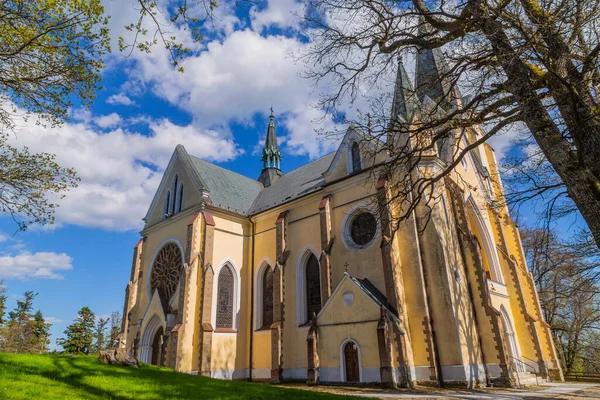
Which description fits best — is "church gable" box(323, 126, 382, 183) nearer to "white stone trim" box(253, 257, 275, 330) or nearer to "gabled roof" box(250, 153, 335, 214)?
"gabled roof" box(250, 153, 335, 214)

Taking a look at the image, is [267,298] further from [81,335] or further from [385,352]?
[81,335]

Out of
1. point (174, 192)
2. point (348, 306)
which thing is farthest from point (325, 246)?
point (174, 192)

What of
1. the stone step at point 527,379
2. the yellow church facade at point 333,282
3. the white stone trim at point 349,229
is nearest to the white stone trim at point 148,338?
the yellow church facade at point 333,282

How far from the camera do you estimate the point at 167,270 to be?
72.6ft

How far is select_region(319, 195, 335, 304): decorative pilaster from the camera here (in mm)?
17031

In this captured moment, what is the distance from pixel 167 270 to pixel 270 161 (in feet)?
46.6

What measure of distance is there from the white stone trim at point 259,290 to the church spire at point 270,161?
10.3 meters

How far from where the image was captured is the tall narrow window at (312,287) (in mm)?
18438

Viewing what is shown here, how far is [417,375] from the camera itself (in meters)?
13.9

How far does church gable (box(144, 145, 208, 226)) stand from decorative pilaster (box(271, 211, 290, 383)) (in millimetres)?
5083

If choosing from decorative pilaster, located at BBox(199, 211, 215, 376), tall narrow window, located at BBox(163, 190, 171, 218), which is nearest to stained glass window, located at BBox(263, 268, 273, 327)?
decorative pilaster, located at BBox(199, 211, 215, 376)

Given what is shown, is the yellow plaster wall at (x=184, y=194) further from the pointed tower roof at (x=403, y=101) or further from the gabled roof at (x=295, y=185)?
the pointed tower roof at (x=403, y=101)

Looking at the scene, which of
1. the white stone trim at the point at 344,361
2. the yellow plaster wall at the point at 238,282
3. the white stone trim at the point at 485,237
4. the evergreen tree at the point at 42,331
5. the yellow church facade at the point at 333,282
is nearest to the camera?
the white stone trim at the point at 344,361

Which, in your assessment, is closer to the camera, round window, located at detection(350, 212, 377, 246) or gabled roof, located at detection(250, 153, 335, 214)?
round window, located at detection(350, 212, 377, 246)
